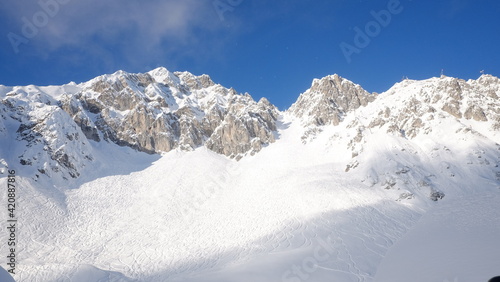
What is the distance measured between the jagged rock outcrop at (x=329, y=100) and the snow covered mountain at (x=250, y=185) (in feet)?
3.82

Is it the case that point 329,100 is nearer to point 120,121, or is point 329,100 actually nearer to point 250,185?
point 250,185

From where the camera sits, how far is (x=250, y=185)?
197 ft

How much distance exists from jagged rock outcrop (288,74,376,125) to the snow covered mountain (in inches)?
45.9

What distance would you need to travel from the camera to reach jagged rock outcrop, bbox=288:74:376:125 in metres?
92.2

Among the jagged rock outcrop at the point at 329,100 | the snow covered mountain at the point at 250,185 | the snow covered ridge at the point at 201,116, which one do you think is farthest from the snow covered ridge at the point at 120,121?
the jagged rock outcrop at the point at 329,100

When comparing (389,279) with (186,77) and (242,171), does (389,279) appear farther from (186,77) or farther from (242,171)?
(186,77)

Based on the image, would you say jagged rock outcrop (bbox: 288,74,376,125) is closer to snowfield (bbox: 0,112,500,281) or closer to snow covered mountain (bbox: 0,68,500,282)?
snow covered mountain (bbox: 0,68,500,282)

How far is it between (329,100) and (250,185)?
5166cm

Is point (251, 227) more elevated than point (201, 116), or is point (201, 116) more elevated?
point (201, 116)

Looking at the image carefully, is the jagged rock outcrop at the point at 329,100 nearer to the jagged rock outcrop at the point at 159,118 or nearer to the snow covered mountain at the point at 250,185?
the snow covered mountain at the point at 250,185

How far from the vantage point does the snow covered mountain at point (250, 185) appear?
92.3 ft

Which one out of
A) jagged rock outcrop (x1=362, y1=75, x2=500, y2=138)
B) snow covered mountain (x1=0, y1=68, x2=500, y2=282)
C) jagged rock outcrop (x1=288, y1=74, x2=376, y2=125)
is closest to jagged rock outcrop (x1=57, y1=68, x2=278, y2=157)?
snow covered mountain (x1=0, y1=68, x2=500, y2=282)

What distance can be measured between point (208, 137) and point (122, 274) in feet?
204

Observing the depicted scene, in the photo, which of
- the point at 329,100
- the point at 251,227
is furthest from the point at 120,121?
the point at 329,100
